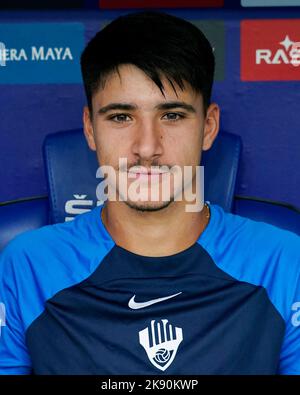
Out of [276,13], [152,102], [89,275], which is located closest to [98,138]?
[152,102]

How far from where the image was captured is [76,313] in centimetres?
106

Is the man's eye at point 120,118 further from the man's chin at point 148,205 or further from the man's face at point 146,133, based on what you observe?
the man's chin at point 148,205

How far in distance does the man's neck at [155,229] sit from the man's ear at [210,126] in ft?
0.37

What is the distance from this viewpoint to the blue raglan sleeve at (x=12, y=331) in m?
1.06

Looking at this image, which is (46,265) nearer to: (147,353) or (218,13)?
(147,353)

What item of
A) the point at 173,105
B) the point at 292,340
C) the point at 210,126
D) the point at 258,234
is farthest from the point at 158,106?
the point at 292,340

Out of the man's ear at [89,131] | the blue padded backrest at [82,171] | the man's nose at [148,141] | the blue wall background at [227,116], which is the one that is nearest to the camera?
the man's nose at [148,141]

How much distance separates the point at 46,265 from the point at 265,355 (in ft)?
1.18

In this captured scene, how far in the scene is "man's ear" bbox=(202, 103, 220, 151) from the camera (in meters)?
1.13

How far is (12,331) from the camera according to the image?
108 centimetres

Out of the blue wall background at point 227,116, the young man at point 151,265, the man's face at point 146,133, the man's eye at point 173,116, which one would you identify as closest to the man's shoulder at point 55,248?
the young man at point 151,265

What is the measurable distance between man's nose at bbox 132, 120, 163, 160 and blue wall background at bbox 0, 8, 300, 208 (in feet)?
1.53

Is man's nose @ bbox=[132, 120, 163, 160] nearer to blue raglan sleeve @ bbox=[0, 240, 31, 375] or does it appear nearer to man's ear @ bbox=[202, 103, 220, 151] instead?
man's ear @ bbox=[202, 103, 220, 151]

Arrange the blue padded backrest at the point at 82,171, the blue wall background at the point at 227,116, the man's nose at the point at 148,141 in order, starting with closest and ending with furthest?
the man's nose at the point at 148,141
the blue padded backrest at the point at 82,171
the blue wall background at the point at 227,116
